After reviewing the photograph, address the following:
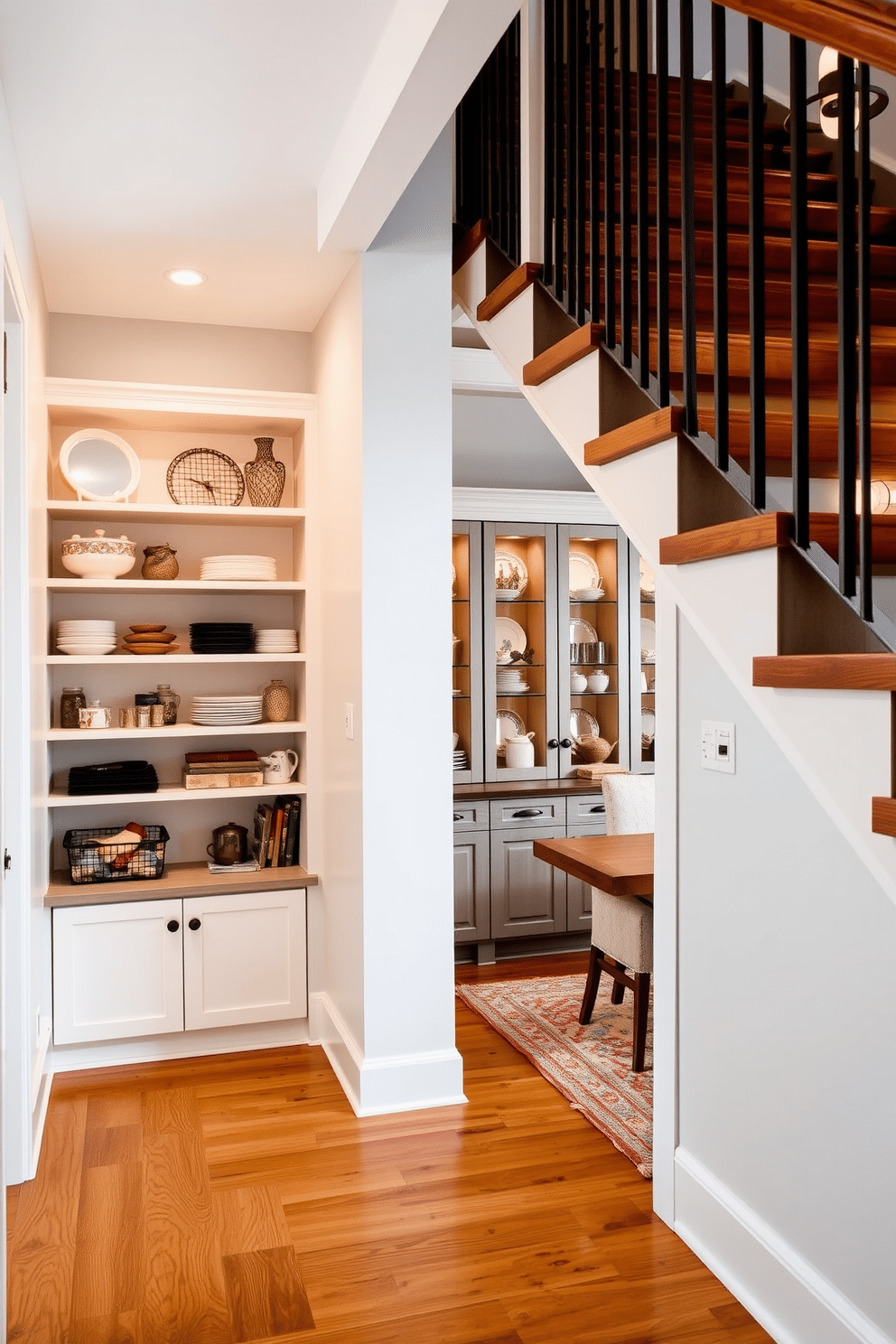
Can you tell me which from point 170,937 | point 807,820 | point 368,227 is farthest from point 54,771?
point 807,820

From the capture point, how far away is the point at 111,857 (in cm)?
372

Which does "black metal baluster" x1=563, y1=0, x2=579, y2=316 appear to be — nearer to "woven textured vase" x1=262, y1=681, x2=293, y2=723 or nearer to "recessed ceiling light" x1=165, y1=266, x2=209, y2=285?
"recessed ceiling light" x1=165, y1=266, x2=209, y2=285

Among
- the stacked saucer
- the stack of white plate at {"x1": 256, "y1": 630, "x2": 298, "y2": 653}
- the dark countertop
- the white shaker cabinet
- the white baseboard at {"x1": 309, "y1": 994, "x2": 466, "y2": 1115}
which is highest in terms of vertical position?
the stack of white plate at {"x1": 256, "y1": 630, "x2": 298, "y2": 653}

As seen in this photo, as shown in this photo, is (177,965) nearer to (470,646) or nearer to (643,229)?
(470,646)

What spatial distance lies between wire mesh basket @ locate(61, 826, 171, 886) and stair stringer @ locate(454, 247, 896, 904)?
7.44ft

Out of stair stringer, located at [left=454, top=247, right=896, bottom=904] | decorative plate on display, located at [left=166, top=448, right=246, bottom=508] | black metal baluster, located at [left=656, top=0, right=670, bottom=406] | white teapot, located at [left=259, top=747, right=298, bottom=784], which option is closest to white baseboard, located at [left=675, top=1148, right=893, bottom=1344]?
stair stringer, located at [left=454, top=247, right=896, bottom=904]

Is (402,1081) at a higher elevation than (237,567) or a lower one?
lower

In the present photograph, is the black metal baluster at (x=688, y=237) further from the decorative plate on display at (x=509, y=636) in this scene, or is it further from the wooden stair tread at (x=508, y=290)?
the decorative plate on display at (x=509, y=636)

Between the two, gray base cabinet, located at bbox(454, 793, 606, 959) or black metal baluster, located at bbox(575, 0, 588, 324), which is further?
gray base cabinet, located at bbox(454, 793, 606, 959)

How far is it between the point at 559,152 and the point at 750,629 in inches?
61.5

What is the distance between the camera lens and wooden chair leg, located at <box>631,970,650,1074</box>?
3.47 m

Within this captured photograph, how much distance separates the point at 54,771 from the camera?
391 cm

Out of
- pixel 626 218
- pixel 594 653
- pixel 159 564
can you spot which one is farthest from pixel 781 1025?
pixel 594 653

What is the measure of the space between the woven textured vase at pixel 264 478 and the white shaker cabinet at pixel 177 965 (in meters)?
1.48
